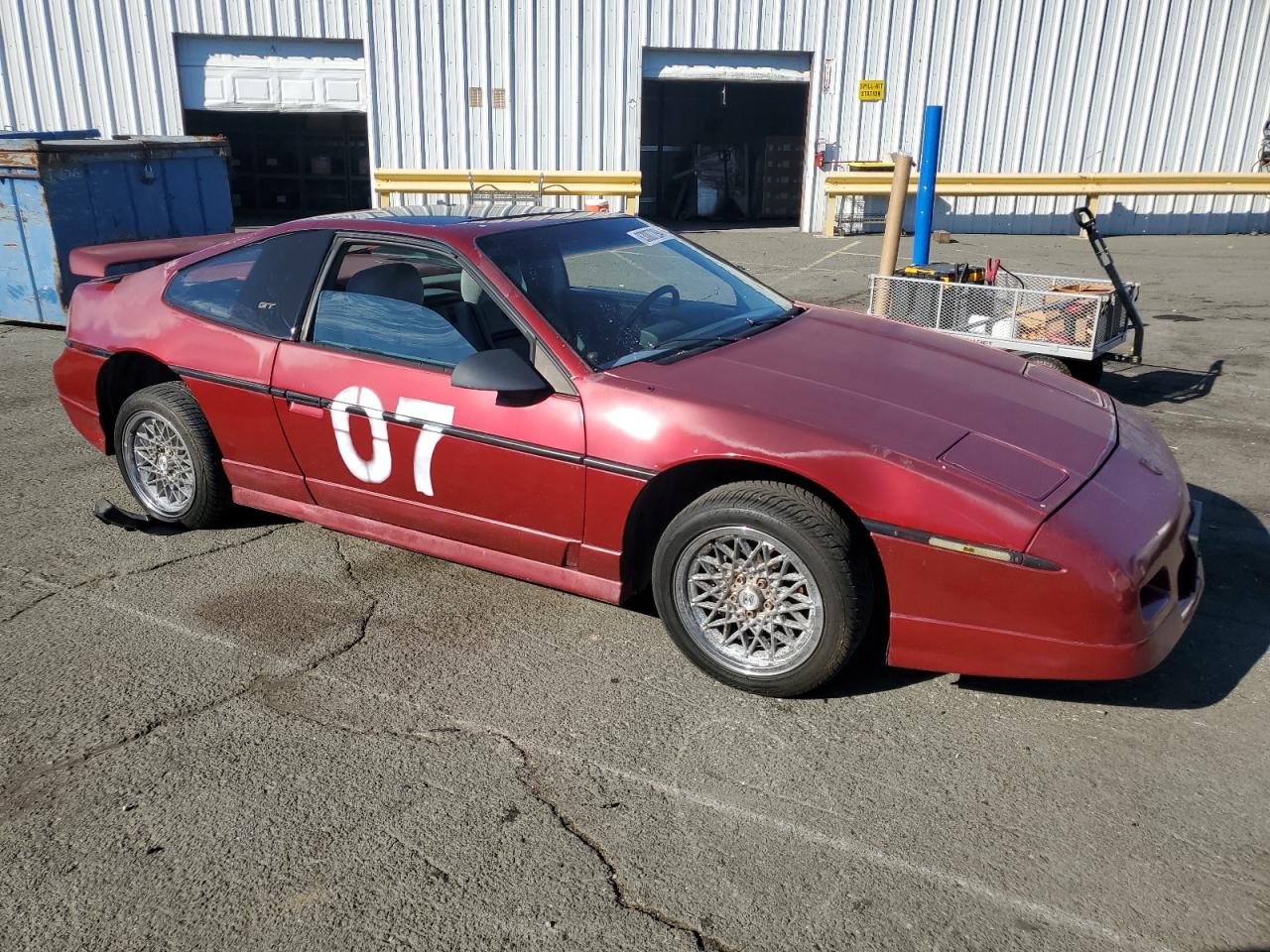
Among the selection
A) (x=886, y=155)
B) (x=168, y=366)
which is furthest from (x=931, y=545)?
(x=886, y=155)

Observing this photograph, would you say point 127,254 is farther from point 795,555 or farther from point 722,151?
point 722,151

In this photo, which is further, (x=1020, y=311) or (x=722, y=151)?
(x=722, y=151)

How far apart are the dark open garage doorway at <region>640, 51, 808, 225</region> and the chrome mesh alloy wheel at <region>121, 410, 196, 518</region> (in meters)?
15.2

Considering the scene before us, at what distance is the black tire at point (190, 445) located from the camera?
4.63m

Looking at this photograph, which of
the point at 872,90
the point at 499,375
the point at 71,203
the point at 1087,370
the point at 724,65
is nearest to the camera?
the point at 499,375

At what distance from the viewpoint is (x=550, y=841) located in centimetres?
281

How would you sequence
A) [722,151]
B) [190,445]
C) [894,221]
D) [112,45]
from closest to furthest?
[190,445], [894,221], [112,45], [722,151]

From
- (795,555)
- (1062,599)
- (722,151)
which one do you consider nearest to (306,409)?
(795,555)

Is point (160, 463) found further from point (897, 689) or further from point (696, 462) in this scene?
point (897, 689)

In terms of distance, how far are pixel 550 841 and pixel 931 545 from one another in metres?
1.38

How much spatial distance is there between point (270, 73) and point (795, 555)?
16015mm

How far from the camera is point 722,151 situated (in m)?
20.1

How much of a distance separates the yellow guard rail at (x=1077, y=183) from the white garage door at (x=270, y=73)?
7.64 metres

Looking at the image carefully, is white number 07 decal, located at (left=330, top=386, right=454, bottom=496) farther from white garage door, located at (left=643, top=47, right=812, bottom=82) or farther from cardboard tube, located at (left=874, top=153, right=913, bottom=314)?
white garage door, located at (left=643, top=47, right=812, bottom=82)
